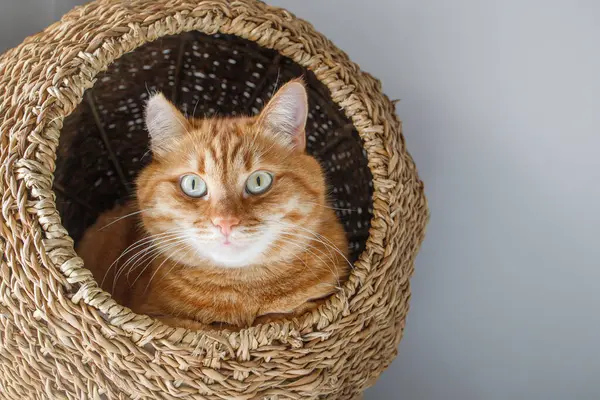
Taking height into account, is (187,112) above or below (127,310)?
above

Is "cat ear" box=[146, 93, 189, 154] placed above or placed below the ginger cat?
above

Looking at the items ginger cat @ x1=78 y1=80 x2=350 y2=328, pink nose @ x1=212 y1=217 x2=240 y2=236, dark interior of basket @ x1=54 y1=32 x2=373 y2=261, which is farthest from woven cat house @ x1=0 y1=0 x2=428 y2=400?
pink nose @ x1=212 y1=217 x2=240 y2=236

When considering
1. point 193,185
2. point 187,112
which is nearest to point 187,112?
point 187,112

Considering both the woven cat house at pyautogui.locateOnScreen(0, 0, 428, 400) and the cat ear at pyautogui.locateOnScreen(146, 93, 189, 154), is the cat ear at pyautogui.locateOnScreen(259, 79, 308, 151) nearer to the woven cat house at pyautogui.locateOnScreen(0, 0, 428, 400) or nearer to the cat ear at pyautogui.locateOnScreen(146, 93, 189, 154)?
the woven cat house at pyautogui.locateOnScreen(0, 0, 428, 400)

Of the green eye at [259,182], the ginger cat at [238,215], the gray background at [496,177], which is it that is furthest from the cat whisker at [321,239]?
the gray background at [496,177]

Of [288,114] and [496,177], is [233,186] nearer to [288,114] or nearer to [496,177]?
[288,114]

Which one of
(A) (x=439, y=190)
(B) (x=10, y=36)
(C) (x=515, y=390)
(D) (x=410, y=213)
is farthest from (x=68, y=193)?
(C) (x=515, y=390)

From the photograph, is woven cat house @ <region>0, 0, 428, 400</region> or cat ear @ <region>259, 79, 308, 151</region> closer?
woven cat house @ <region>0, 0, 428, 400</region>
